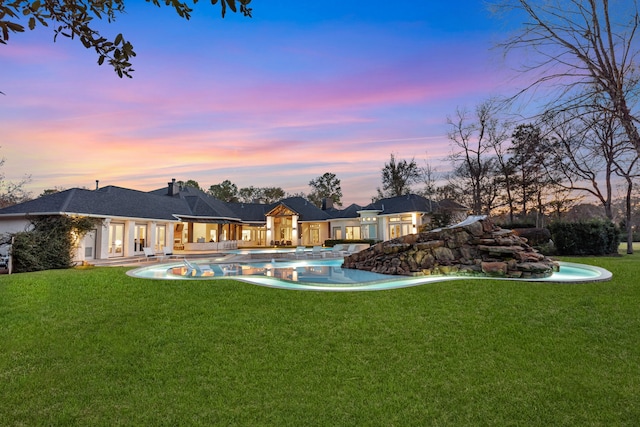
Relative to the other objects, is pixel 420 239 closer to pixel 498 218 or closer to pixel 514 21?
pixel 514 21

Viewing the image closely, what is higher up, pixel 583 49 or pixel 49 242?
pixel 583 49

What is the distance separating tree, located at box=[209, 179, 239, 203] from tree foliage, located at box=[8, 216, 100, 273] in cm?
4184

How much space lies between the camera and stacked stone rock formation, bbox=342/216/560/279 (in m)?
11.8

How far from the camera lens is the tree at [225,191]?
6032 centimetres

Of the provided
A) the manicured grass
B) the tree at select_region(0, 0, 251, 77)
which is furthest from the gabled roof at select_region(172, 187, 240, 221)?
the tree at select_region(0, 0, 251, 77)

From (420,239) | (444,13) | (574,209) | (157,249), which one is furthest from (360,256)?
(574,209)

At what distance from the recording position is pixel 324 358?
5008 millimetres

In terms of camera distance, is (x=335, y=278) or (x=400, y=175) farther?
(x=400, y=175)

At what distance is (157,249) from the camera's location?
2500cm

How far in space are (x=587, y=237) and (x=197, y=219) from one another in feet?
95.9

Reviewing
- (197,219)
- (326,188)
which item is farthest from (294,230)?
(326,188)

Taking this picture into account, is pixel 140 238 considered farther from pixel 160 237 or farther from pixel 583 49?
pixel 583 49

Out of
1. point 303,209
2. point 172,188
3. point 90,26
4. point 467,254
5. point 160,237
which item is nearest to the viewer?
point 90,26

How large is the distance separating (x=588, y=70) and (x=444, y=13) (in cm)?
611
